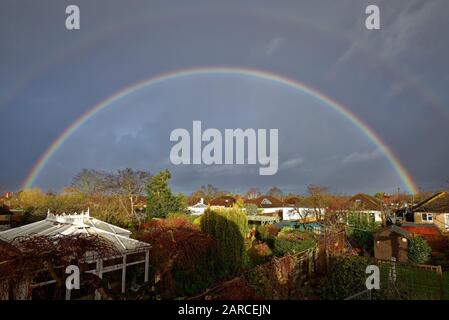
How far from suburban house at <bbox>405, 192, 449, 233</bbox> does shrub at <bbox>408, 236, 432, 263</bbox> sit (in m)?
10.9

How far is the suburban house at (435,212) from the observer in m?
24.5

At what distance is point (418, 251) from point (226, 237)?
903 cm

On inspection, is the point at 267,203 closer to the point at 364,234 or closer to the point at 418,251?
the point at 364,234

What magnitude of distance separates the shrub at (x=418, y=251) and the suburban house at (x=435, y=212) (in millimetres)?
10940

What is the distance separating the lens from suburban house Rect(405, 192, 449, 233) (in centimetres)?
2448

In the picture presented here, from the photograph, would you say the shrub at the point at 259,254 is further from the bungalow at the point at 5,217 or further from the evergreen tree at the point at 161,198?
the bungalow at the point at 5,217

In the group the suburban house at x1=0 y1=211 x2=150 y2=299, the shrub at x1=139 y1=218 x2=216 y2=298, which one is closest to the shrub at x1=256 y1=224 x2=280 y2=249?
the shrub at x1=139 y1=218 x2=216 y2=298

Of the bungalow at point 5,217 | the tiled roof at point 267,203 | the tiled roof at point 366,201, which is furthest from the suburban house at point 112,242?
the tiled roof at point 267,203

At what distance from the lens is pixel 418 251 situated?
14.8m

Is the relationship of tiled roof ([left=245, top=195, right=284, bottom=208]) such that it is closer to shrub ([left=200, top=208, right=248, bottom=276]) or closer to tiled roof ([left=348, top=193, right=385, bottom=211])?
tiled roof ([left=348, top=193, right=385, bottom=211])
